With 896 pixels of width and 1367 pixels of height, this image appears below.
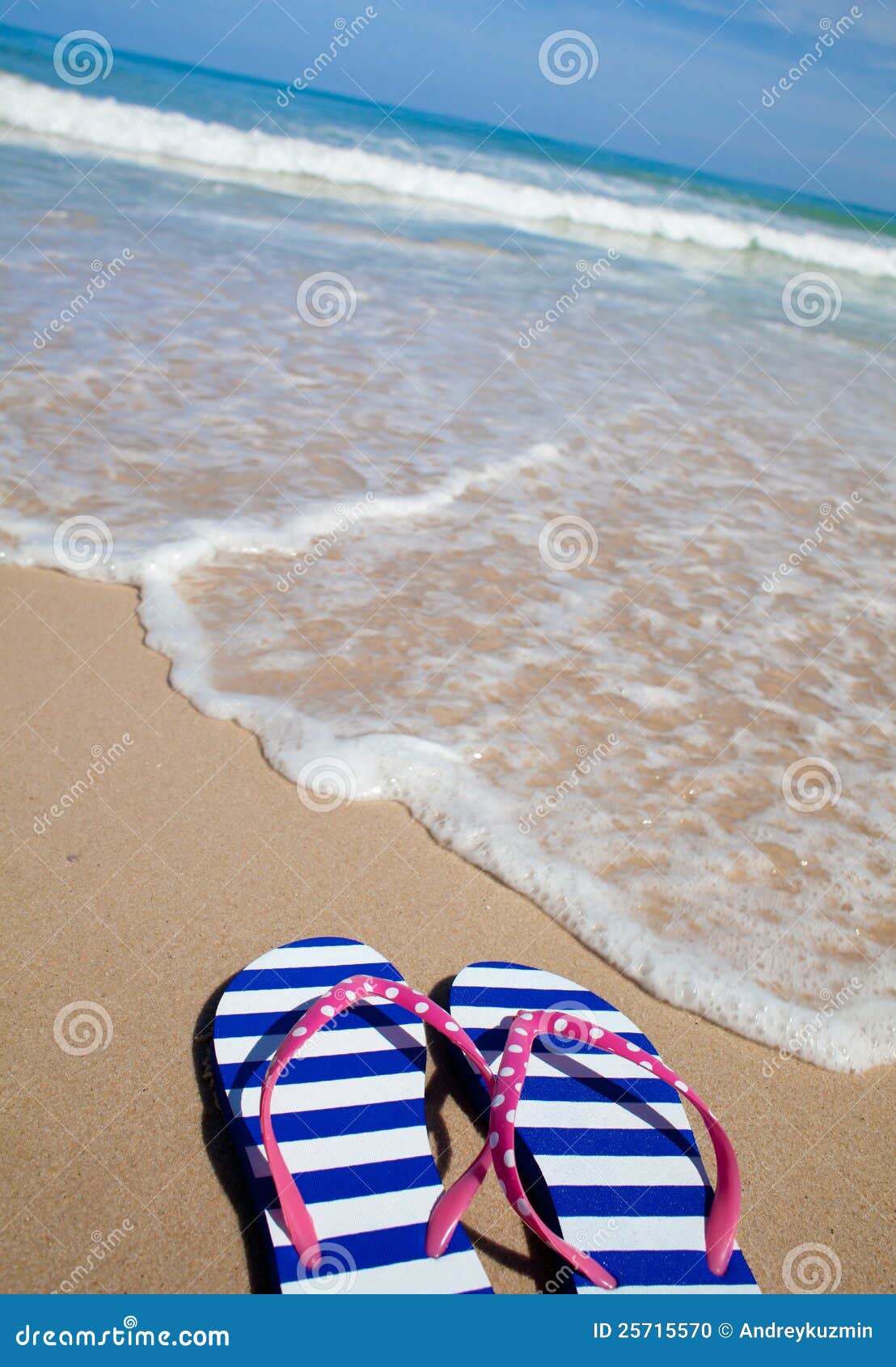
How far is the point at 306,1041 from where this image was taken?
1891 millimetres

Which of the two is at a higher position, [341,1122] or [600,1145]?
[600,1145]

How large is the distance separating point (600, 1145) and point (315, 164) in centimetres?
1355

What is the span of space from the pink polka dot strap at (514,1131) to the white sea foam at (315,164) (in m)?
11.8

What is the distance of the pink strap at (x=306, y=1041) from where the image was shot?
158cm

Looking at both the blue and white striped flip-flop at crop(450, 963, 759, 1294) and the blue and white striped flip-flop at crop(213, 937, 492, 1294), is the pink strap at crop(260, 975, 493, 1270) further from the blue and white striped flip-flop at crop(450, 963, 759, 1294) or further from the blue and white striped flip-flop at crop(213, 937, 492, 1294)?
the blue and white striped flip-flop at crop(450, 963, 759, 1294)

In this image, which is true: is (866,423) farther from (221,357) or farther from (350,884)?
(350,884)

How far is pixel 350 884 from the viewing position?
2.31 meters

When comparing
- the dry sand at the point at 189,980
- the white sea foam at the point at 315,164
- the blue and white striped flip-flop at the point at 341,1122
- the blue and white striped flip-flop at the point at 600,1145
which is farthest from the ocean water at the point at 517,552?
the white sea foam at the point at 315,164

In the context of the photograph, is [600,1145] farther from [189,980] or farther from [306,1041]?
[189,980]

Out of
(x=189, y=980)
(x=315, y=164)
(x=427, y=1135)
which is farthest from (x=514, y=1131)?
(x=315, y=164)

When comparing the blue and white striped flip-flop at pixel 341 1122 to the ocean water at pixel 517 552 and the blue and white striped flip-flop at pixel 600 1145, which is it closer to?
the blue and white striped flip-flop at pixel 600 1145

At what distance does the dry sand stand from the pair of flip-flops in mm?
66
